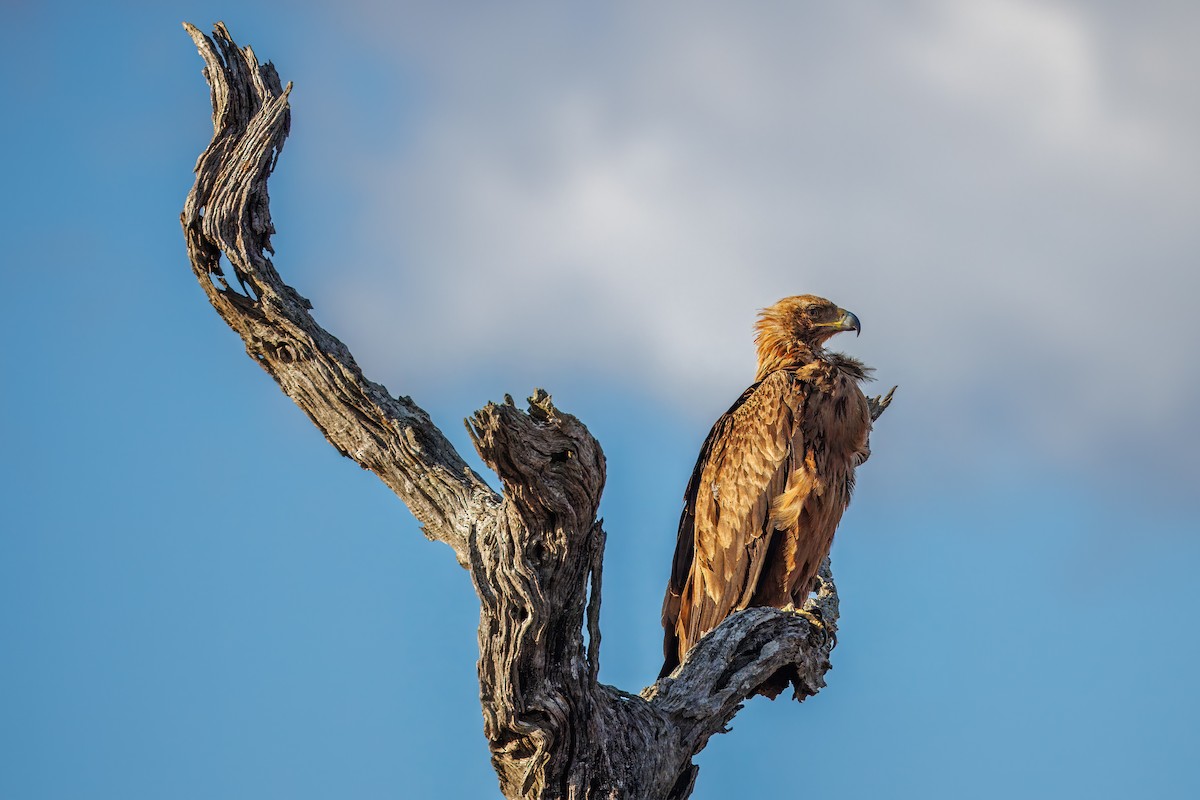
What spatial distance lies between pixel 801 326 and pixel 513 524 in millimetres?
5248

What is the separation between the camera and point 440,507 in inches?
209

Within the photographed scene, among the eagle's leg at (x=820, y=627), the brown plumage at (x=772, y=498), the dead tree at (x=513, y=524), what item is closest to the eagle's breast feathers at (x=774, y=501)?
the brown plumage at (x=772, y=498)

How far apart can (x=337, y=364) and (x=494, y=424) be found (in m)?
1.74

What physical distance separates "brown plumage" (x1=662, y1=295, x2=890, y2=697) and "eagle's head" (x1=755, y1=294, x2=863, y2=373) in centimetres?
47

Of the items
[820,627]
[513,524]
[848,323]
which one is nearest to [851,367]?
[848,323]

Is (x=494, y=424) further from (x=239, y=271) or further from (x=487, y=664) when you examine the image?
(x=239, y=271)

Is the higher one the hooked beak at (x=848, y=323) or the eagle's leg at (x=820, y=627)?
the hooked beak at (x=848, y=323)

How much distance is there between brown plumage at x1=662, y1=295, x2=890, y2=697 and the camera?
26.4 feet

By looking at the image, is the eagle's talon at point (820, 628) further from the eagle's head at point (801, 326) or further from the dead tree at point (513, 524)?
the eagle's head at point (801, 326)

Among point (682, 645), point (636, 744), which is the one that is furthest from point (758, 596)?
point (636, 744)

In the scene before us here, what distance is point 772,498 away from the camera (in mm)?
8148

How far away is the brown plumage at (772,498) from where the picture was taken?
26.4 feet

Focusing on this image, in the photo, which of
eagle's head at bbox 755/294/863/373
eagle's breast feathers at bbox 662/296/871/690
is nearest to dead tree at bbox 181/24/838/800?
eagle's breast feathers at bbox 662/296/871/690

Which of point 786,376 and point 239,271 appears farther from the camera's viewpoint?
point 786,376
